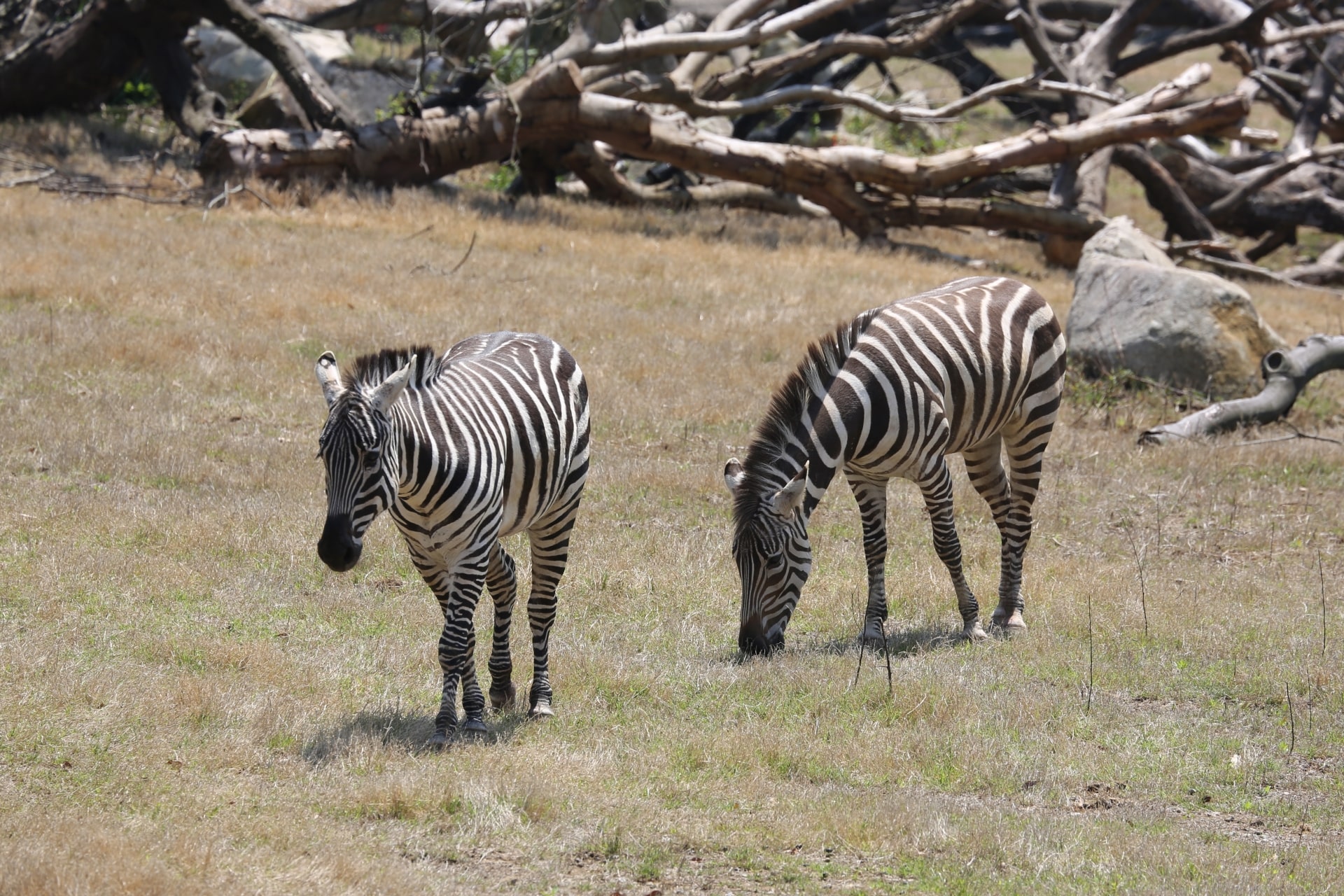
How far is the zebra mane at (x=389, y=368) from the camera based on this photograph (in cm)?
658

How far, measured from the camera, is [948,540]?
984 centimetres

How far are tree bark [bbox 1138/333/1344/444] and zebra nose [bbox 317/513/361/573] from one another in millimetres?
10643

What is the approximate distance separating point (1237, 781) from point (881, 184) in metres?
17.1

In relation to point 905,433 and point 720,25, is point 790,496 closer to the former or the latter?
point 905,433

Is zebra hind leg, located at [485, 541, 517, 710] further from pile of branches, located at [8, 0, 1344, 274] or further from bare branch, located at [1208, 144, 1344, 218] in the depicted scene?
bare branch, located at [1208, 144, 1344, 218]

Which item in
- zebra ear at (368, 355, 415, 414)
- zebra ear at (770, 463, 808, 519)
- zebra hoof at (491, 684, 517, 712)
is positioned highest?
zebra ear at (368, 355, 415, 414)

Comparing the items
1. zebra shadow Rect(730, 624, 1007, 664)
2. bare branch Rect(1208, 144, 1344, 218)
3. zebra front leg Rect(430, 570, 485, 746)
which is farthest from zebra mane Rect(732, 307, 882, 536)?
bare branch Rect(1208, 144, 1344, 218)

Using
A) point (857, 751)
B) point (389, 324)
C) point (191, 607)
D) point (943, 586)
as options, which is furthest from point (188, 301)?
point (857, 751)

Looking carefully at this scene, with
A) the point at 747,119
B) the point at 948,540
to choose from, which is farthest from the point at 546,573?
the point at 747,119

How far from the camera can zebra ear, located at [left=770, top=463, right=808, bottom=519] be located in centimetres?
857

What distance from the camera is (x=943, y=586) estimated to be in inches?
431

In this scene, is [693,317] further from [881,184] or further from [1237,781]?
[1237,781]

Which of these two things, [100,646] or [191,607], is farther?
[191,607]

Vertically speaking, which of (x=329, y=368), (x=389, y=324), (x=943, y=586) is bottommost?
(x=943, y=586)
